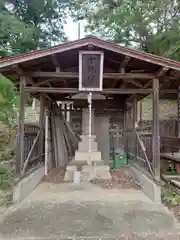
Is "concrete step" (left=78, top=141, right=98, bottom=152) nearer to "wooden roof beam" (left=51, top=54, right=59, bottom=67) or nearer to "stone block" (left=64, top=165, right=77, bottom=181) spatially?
"stone block" (left=64, top=165, right=77, bottom=181)

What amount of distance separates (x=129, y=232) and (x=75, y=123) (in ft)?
18.5

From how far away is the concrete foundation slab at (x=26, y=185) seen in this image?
16.1ft

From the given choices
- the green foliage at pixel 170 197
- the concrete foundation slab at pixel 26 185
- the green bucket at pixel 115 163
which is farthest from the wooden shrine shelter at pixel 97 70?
the green bucket at pixel 115 163

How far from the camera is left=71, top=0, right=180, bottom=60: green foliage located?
11.3 meters

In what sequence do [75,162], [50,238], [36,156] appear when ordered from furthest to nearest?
[75,162] → [36,156] → [50,238]

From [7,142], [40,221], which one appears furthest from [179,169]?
[7,142]

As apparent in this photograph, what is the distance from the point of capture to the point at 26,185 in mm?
5363

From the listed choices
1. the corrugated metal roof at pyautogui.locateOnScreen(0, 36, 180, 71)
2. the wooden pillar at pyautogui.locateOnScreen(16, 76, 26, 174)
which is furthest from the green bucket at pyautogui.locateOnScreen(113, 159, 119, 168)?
the corrugated metal roof at pyautogui.locateOnScreen(0, 36, 180, 71)

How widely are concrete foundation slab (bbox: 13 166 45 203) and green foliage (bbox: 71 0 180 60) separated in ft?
23.3

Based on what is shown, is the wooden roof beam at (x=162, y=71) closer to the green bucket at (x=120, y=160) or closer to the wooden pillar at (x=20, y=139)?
the wooden pillar at (x=20, y=139)

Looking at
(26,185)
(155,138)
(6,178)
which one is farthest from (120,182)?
(6,178)

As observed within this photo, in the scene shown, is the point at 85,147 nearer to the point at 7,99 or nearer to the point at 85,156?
the point at 85,156

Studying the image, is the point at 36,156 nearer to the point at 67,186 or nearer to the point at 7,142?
the point at 67,186

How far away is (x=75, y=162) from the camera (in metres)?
7.26
